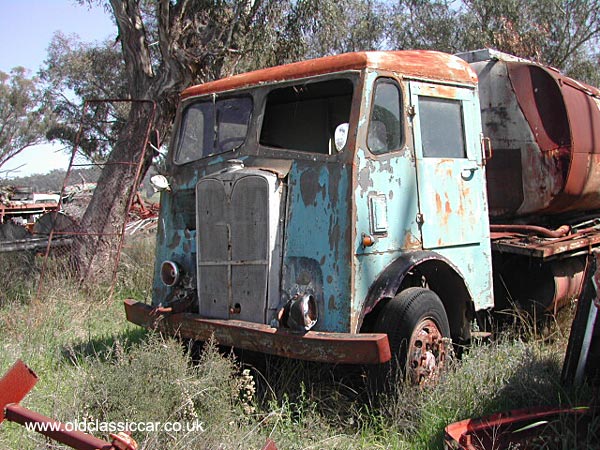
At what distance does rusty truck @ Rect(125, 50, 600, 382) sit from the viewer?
4.34m

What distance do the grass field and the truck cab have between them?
0.98 ft

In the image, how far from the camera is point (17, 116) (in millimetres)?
36375

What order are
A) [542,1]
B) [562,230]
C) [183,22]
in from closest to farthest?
[562,230] → [183,22] → [542,1]

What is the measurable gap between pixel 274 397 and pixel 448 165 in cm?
228

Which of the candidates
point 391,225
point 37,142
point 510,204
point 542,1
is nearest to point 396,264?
point 391,225

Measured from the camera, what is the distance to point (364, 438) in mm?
4129

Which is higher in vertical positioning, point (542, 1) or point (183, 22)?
point (542, 1)

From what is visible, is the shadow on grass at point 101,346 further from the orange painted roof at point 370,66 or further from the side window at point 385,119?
the side window at point 385,119

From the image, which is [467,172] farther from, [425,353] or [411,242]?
[425,353]

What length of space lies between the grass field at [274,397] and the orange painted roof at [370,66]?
7.06ft

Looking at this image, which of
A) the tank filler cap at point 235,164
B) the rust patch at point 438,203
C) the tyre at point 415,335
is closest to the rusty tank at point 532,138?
the rust patch at point 438,203

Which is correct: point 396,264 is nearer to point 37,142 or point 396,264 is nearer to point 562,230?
point 562,230

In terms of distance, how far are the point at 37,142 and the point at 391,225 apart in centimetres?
3527

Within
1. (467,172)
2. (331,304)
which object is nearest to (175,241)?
(331,304)
